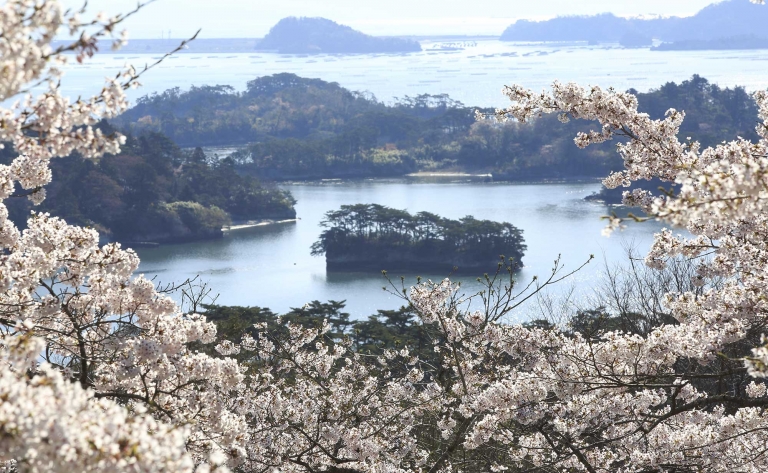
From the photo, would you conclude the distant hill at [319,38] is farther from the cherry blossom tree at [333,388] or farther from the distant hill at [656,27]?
the cherry blossom tree at [333,388]

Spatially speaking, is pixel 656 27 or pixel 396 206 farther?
pixel 656 27

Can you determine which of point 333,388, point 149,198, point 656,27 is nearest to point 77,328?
point 333,388

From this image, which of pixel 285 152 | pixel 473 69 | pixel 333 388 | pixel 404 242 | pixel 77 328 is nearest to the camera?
pixel 77 328

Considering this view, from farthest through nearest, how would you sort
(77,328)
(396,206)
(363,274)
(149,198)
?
(396,206), (149,198), (363,274), (77,328)

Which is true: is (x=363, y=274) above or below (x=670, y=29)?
below

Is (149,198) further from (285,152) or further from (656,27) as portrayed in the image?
(656,27)

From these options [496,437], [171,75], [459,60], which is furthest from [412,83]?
[496,437]
